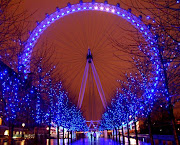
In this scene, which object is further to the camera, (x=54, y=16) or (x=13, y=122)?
(x=54, y=16)

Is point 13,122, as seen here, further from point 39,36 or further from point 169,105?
point 39,36

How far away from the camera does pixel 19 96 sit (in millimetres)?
14000

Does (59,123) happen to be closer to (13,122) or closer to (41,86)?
(41,86)

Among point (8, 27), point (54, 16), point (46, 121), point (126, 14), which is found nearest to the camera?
point (8, 27)

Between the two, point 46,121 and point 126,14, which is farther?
point 126,14

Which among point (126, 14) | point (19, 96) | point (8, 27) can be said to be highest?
point (126, 14)

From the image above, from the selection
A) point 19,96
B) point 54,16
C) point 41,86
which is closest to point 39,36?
point 54,16

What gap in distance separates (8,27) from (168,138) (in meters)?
16.2

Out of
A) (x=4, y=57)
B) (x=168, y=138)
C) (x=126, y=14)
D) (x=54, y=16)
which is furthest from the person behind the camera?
(x=54, y=16)

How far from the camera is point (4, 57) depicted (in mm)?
10383

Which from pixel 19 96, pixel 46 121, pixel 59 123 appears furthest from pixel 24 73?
pixel 59 123

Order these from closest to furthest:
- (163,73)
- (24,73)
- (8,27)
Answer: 1. (8,27)
2. (163,73)
3. (24,73)

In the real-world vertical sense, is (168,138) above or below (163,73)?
below

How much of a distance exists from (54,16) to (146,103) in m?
15.8
